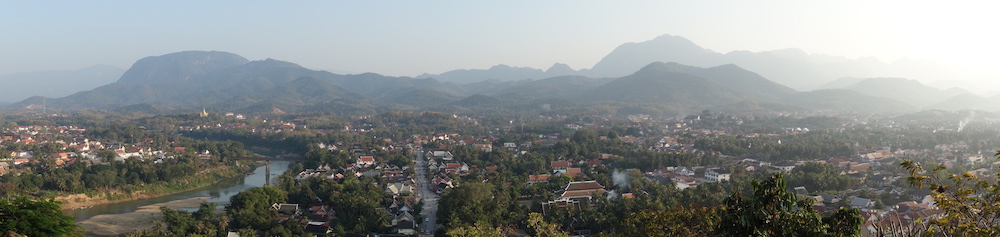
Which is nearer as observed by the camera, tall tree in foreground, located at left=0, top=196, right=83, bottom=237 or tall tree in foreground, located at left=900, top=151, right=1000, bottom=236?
tall tree in foreground, located at left=900, top=151, right=1000, bottom=236

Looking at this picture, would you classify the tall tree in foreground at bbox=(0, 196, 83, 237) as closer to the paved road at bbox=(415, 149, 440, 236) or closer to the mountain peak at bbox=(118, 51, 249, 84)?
the paved road at bbox=(415, 149, 440, 236)

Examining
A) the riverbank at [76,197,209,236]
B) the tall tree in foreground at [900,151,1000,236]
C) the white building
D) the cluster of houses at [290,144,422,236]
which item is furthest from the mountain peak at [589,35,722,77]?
the tall tree in foreground at [900,151,1000,236]

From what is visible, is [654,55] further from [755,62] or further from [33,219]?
[33,219]

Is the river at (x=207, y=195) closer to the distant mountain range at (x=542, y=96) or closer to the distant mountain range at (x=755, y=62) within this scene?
the distant mountain range at (x=542, y=96)

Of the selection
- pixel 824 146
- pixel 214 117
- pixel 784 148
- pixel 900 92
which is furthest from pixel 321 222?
pixel 900 92

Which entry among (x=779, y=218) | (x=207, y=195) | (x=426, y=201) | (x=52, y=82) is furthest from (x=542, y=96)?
(x=52, y=82)

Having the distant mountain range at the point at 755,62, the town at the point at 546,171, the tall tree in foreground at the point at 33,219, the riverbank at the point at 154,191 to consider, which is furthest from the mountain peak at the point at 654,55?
the tall tree in foreground at the point at 33,219
